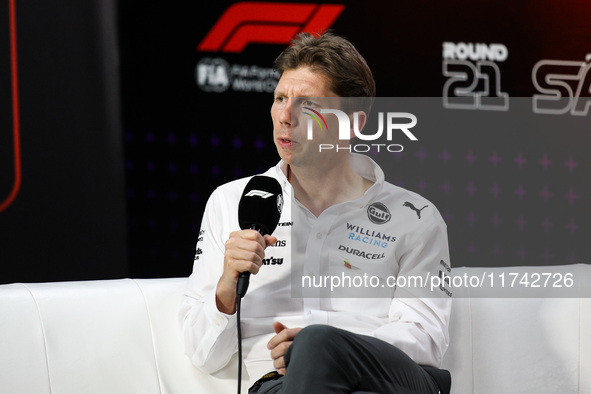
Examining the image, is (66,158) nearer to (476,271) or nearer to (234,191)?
(234,191)

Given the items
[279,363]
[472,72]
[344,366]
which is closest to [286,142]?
[279,363]

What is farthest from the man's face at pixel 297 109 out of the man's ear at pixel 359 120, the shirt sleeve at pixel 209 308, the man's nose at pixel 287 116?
the shirt sleeve at pixel 209 308

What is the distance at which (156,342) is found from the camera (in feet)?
6.65

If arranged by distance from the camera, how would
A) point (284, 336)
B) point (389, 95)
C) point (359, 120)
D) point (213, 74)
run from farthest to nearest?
point (389, 95), point (213, 74), point (359, 120), point (284, 336)

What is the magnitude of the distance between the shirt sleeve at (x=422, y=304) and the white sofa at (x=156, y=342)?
0.23 meters

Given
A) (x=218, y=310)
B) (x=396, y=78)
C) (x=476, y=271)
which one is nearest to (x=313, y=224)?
(x=218, y=310)

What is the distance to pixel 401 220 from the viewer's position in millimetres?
2074

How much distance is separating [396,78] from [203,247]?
212 cm

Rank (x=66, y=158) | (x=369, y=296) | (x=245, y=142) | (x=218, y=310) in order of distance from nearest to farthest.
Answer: (x=218, y=310) < (x=369, y=296) < (x=66, y=158) < (x=245, y=142)

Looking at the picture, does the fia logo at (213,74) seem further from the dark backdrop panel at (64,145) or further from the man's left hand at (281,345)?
the man's left hand at (281,345)

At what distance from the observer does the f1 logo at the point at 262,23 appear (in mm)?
3705

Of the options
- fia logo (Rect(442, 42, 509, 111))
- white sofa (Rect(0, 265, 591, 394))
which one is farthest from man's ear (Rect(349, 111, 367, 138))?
fia logo (Rect(442, 42, 509, 111))

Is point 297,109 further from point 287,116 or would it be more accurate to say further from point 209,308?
point 209,308

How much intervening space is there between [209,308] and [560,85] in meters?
2.92
